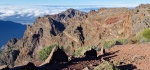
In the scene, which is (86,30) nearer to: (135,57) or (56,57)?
(56,57)

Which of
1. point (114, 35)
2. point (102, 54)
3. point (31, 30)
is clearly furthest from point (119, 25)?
point (31, 30)

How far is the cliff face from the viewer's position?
245 feet

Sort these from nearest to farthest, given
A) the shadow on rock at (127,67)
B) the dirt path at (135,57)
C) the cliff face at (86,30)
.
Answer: the shadow on rock at (127,67) < the dirt path at (135,57) < the cliff face at (86,30)

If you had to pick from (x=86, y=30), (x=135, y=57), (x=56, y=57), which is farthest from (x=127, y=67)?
(x=86, y=30)

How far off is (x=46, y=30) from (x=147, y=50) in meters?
141

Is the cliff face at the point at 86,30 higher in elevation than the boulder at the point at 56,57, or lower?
lower

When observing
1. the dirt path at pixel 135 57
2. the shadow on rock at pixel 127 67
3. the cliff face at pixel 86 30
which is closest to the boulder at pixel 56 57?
the dirt path at pixel 135 57

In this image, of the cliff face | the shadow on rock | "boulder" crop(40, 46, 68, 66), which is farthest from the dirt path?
the cliff face

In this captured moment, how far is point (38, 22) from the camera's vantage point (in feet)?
571

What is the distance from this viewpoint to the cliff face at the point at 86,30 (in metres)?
74.7

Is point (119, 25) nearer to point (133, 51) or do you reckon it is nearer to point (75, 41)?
point (75, 41)

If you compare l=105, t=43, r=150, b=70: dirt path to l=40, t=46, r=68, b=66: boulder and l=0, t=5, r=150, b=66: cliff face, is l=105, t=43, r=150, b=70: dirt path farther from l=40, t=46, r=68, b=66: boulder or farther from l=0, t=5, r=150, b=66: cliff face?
l=0, t=5, r=150, b=66: cliff face

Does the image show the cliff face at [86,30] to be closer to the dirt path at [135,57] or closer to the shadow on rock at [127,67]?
the dirt path at [135,57]

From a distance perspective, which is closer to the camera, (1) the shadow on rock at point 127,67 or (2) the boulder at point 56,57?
(1) the shadow on rock at point 127,67
